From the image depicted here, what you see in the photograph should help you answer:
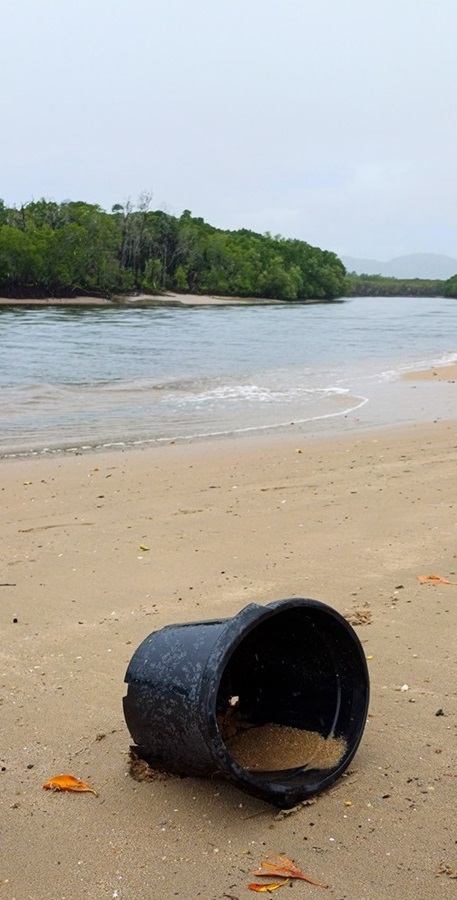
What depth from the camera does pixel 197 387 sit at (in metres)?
17.7

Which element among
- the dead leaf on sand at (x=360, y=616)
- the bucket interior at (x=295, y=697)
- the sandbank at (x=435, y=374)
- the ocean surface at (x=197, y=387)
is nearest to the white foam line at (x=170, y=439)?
the ocean surface at (x=197, y=387)

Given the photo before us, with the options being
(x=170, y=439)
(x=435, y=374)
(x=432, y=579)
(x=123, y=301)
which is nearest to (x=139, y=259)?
(x=123, y=301)

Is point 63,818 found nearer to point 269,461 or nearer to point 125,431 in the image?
point 269,461

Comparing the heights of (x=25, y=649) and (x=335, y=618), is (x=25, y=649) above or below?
below

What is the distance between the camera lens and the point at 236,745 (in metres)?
2.96

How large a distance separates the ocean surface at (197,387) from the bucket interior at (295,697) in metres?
7.12

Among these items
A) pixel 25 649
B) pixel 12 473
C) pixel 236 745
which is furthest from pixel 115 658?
pixel 12 473

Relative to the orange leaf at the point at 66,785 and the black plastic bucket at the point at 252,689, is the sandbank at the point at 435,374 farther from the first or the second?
the orange leaf at the point at 66,785

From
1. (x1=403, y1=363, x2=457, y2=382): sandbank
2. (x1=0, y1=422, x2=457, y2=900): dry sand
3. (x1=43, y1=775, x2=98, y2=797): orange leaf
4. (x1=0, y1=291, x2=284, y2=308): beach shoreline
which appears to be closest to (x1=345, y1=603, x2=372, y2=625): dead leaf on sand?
(x1=0, y1=422, x2=457, y2=900): dry sand

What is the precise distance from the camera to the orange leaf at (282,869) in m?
2.39

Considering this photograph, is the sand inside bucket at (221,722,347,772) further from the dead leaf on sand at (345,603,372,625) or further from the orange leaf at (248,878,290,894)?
the dead leaf on sand at (345,603,372,625)

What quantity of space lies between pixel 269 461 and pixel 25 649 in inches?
210

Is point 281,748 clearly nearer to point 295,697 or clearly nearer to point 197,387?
point 295,697

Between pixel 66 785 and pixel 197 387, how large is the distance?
49.0 feet
